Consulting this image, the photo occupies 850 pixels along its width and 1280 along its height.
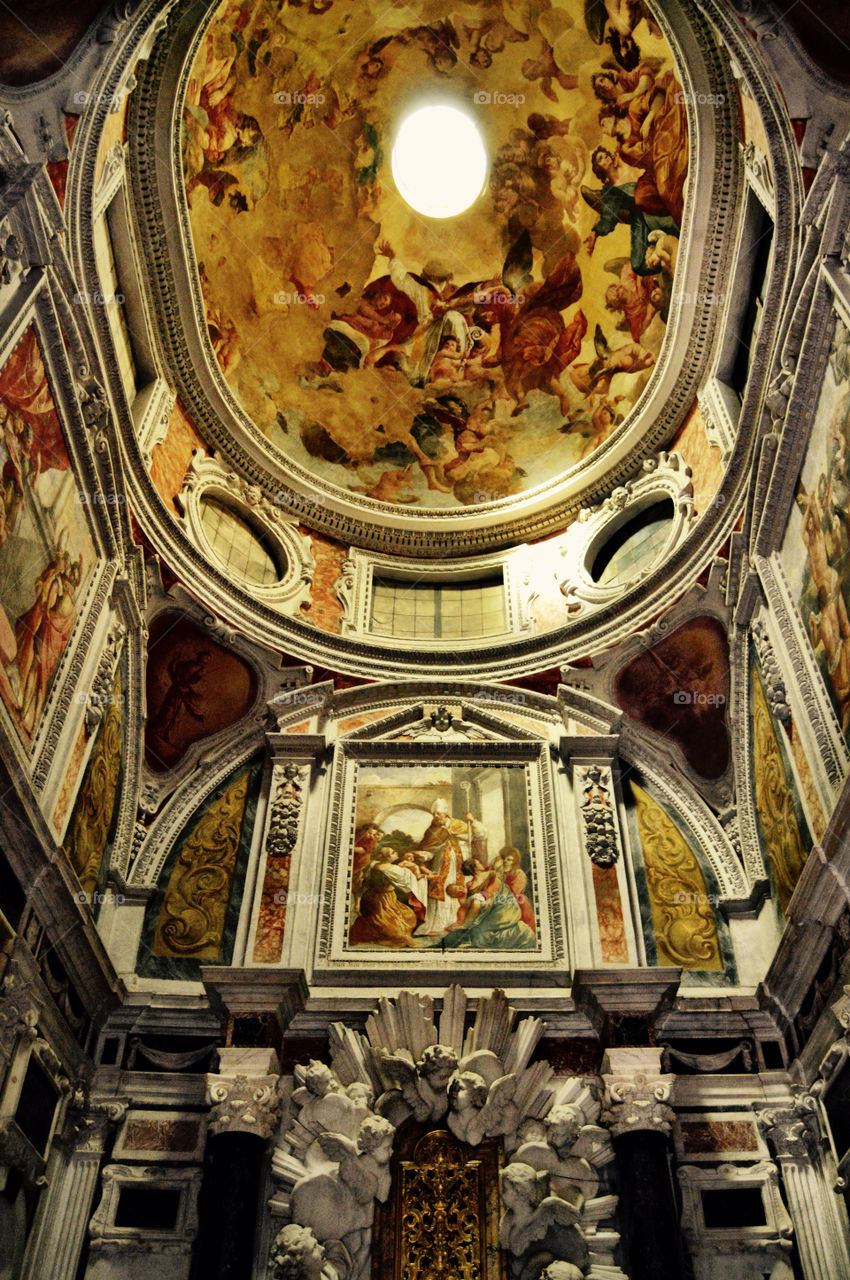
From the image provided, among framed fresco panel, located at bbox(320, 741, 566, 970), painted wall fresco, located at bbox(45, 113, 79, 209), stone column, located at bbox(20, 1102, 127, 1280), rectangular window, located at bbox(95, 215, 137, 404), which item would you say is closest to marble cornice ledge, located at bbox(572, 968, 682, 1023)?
framed fresco panel, located at bbox(320, 741, 566, 970)

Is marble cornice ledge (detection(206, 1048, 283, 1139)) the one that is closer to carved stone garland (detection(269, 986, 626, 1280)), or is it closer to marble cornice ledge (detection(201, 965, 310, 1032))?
carved stone garland (detection(269, 986, 626, 1280))

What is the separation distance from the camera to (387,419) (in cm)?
2034

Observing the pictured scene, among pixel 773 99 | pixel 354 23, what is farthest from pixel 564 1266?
pixel 354 23

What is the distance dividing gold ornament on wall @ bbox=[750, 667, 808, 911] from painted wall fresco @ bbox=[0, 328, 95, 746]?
311 inches

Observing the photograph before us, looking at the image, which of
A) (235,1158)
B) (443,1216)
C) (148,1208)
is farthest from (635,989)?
(148,1208)

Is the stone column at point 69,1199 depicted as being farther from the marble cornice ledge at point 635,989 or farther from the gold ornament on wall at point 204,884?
the marble cornice ledge at point 635,989

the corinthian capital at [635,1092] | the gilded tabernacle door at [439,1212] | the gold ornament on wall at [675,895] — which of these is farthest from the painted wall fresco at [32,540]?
the gold ornament on wall at [675,895]

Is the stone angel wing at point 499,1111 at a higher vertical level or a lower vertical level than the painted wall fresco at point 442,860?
lower

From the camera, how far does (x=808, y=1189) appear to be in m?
10.9

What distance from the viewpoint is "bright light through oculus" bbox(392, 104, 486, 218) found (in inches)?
795

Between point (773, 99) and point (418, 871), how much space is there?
963cm

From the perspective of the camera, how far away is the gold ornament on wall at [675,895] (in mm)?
13320

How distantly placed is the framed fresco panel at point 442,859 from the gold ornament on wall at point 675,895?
1271 mm

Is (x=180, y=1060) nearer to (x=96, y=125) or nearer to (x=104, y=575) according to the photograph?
(x=104, y=575)
